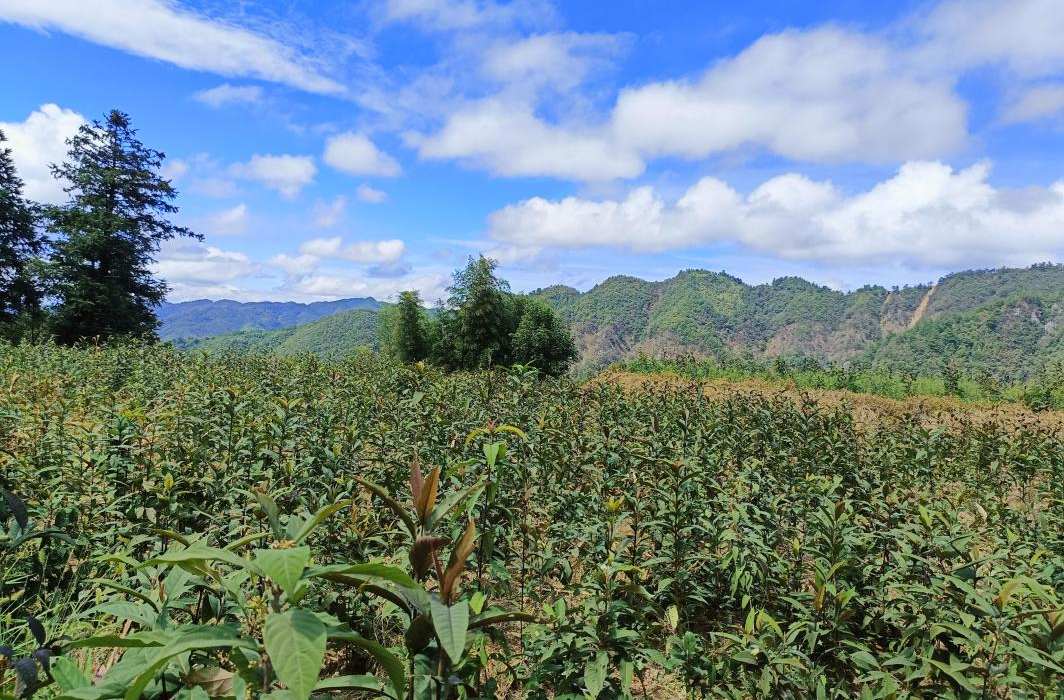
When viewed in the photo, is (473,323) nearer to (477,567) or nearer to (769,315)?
(477,567)

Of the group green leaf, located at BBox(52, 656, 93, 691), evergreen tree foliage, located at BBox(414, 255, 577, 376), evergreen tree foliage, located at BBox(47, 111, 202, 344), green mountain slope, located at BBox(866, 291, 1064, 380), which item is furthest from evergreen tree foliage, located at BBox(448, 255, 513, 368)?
green mountain slope, located at BBox(866, 291, 1064, 380)

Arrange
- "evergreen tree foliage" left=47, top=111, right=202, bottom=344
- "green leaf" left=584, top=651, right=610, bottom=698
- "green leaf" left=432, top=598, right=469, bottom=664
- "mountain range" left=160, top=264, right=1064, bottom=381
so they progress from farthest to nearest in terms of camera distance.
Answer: "mountain range" left=160, top=264, right=1064, bottom=381 → "evergreen tree foliage" left=47, top=111, right=202, bottom=344 → "green leaf" left=584, top=651, right=610, bottom=698 → "green leaf" left=432, top=598, right=469, bottom=664

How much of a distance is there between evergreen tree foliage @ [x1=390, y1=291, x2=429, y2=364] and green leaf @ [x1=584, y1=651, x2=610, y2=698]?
24.2 meters

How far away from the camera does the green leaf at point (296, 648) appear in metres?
0.71

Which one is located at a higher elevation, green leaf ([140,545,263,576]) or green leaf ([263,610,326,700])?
green leaf ([140,545,263,576])

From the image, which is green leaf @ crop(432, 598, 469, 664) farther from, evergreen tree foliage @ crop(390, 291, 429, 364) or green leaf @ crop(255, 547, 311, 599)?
evergreen tree foliage @ crop(390, 291, 429, 364)

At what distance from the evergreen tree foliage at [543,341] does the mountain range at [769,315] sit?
231ft

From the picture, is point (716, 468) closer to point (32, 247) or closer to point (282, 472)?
point (282, 472)

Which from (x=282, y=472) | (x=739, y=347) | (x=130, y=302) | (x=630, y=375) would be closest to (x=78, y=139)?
(x=130, y=302)

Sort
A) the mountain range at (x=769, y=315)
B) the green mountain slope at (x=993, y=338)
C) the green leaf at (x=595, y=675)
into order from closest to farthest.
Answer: the green leaf at (x=595, y=675), the green mountain slope at (x=993, y=338), the mountain range at (x=769, y=315)

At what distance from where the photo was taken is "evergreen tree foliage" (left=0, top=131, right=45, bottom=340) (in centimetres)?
2211

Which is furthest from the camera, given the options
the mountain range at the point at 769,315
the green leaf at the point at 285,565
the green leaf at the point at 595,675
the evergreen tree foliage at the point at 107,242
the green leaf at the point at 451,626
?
the mountain range at the point at 769,315

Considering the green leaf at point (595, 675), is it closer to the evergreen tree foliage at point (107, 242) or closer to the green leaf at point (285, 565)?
the green leaf at point (285, 565)

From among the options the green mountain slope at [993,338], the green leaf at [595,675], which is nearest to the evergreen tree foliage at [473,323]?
the green leaf at [595,675]
